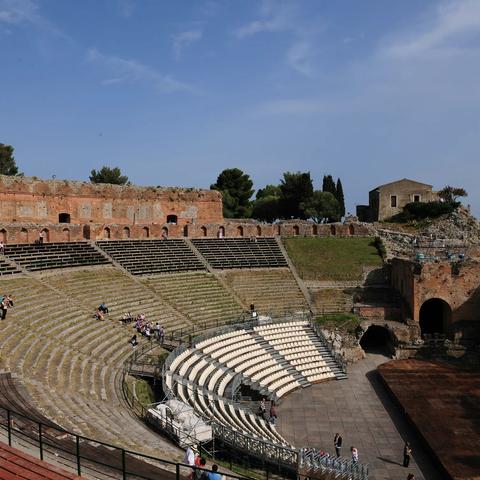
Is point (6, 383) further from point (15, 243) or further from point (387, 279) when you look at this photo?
point (387, 279)

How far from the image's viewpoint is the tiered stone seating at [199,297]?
31.8m

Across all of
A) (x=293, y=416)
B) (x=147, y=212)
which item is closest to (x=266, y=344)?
(x=293, y=416)

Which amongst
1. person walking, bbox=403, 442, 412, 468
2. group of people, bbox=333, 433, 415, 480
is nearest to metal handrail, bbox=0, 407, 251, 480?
group of people, bbox=333, 433, 415, 480

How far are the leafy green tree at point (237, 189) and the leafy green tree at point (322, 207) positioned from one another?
10.8 meters

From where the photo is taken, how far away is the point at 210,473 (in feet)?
33.6

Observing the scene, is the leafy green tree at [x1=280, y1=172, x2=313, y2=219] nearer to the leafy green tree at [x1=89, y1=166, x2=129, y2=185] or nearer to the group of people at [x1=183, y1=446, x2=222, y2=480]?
the leafy green tree at [x1=89, y1=166, x2=129, y2=185]

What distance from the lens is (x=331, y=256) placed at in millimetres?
44938

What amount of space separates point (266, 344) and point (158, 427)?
13974mm

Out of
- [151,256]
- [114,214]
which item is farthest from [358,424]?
[114,214]

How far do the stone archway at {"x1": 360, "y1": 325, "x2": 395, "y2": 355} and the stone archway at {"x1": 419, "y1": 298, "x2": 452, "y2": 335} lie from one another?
9.45 feet

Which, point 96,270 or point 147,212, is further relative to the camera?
point 147,212

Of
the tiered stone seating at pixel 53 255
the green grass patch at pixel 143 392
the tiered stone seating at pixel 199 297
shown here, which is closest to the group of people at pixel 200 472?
the green grass patch at pixel 143 392

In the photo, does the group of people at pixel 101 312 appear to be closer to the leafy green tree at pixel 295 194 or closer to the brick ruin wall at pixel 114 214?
the brick ruin wall at pixel 114 214

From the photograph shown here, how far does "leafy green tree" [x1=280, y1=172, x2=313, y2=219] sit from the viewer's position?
68.4 meters
